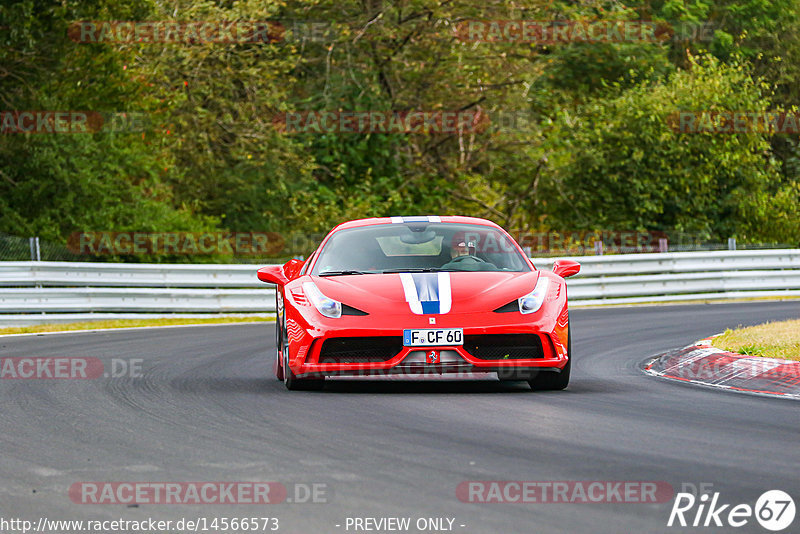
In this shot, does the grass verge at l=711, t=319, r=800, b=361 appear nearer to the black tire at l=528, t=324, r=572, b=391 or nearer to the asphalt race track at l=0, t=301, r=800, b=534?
the asphalt race track at l=0, t=301, r=800, b=534

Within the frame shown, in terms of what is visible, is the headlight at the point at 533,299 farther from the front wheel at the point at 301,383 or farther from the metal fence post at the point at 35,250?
the metal fence post at the point at 35,250

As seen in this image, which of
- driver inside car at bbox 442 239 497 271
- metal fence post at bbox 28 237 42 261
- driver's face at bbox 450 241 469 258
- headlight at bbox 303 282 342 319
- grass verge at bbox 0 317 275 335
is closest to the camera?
headlight at bbox 303 282 342 319

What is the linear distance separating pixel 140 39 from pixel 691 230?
13892 mm

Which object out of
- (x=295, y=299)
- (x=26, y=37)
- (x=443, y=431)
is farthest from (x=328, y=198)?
(x=443, y=431)

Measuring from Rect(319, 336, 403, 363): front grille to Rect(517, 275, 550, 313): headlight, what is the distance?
966mm

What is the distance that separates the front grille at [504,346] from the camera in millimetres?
9039

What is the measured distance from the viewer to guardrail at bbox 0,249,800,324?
19891 mm

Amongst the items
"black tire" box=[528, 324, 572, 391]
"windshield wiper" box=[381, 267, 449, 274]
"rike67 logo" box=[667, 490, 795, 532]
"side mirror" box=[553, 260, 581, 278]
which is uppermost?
"windshield wiper" box=[381, 267, 449, 274]

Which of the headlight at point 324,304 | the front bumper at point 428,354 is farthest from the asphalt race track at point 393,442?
the headlight at point 324,304

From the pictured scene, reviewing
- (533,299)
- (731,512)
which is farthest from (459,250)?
(731,512)

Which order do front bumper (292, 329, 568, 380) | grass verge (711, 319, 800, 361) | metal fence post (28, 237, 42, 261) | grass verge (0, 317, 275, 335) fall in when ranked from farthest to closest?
metal fence post (28, 237, 42, 261), grass verge (0, 317, 275, 335), grass verge (711, 319, 800, 361), front bumper (292, 329, 568, 380)

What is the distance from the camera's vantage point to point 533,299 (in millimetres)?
9344

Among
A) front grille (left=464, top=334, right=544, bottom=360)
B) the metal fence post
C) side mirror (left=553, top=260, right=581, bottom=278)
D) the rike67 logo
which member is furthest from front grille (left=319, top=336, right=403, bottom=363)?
the metal fence post

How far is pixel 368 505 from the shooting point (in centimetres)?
521
